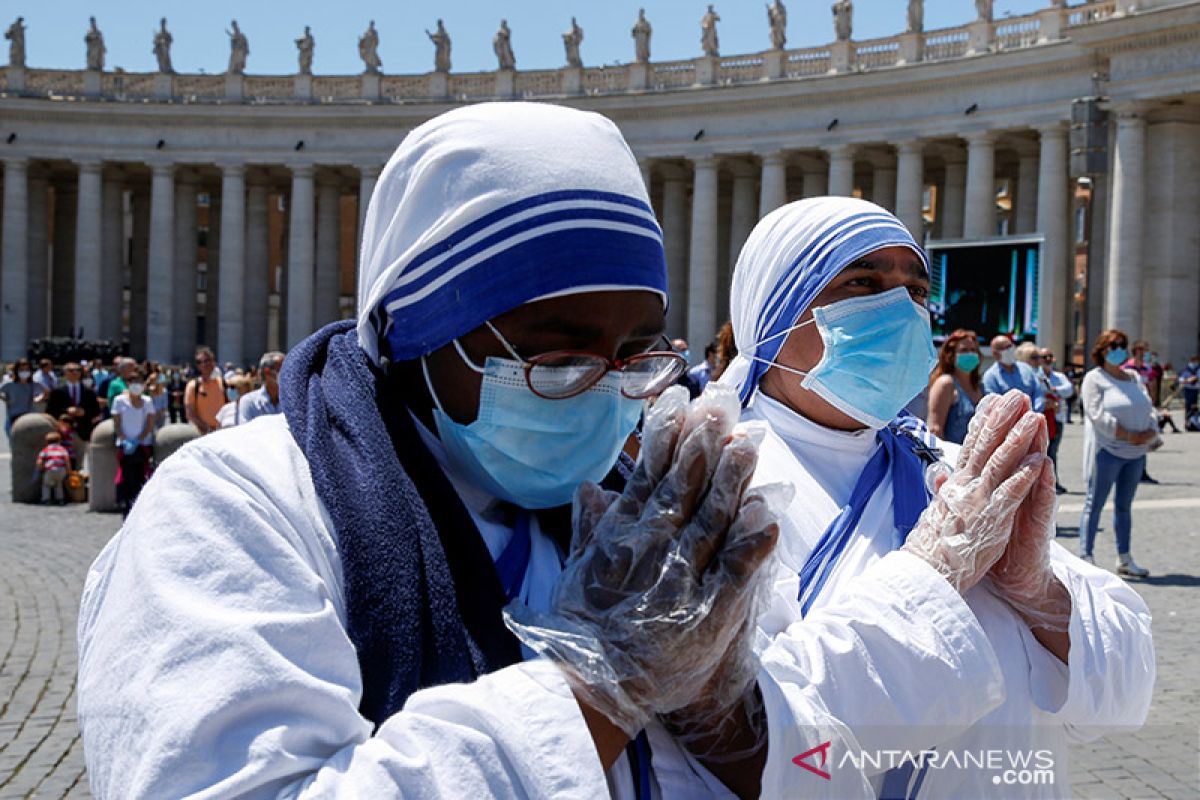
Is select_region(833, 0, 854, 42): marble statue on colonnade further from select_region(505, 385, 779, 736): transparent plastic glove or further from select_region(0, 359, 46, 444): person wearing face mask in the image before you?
select_region(505, 385, 779, 736): transparent plastic glove

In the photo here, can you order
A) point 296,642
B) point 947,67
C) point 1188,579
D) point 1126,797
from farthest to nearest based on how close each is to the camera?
point 947,67
point 1188,579
point 1126,797
point 296,642

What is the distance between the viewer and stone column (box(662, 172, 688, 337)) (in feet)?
190

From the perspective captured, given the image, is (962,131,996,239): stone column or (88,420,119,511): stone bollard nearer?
(88,420,119,511): stone bollard

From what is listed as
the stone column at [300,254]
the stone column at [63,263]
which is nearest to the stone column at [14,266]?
the stone column at [63,263]

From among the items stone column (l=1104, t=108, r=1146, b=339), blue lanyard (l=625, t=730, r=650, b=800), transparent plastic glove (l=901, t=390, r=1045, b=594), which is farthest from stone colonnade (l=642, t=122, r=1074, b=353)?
blue lanyard (l=625, t=730, r=650, b=800)

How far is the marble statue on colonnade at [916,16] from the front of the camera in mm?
47531

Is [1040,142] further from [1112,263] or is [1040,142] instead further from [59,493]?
[59,493]

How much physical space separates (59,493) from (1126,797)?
16512mm

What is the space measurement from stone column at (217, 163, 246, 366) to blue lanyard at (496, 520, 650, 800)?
5826 cm

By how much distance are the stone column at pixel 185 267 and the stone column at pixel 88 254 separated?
354cm

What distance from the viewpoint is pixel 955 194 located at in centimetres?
5250

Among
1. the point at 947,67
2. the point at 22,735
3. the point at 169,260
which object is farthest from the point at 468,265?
the point at 169,260

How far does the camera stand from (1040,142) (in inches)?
1795

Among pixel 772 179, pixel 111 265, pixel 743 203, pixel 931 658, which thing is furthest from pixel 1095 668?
pixel 111 265
